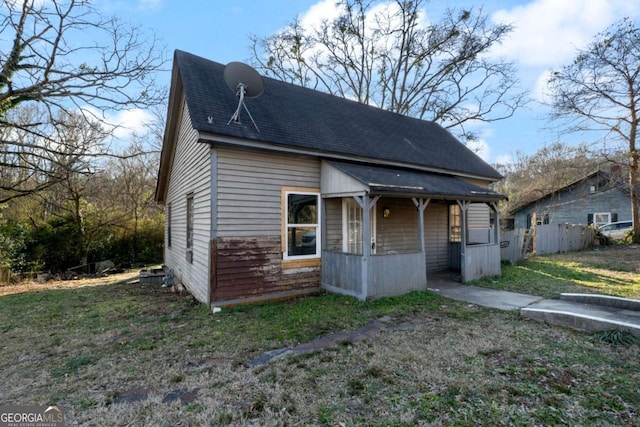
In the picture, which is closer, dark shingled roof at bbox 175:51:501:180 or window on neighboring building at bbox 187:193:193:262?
dark shingled roof at bbox 175:51:501:180

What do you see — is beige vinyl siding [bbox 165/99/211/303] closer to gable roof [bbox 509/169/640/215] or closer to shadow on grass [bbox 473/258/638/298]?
shadow on grass [bbox 473/258/638/298]

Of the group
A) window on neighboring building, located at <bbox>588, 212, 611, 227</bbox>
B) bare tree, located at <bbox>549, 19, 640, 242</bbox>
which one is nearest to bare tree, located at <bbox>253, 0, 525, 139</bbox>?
bare tree, located at <bbox>549, 19, 640, 242</bbox>

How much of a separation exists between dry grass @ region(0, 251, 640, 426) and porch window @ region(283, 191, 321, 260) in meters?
1.57

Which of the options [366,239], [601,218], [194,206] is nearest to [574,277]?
[366,239]

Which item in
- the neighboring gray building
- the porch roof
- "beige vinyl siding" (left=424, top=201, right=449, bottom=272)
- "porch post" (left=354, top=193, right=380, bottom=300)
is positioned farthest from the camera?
the neighboring gray building

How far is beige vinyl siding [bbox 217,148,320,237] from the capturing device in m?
6.23

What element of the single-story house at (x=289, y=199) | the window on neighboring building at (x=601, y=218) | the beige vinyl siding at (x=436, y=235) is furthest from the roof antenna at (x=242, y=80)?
the window on neighboring building at (x=601, y=218)

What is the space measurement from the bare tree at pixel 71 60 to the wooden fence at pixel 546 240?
13956mm

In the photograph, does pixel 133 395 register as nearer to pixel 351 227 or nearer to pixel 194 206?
pixel 194 206

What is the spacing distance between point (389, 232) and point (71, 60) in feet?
35.3

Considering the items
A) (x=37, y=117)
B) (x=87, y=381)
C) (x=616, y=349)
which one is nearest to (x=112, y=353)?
(x=87, y=381)

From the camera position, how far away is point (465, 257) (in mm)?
8109

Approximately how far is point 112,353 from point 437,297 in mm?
5851

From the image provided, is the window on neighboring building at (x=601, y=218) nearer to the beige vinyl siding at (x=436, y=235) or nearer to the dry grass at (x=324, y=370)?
the beige vinyl siding at (x=436, y=235)
